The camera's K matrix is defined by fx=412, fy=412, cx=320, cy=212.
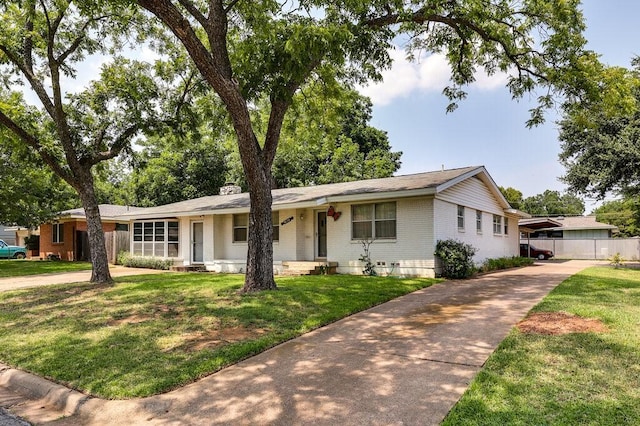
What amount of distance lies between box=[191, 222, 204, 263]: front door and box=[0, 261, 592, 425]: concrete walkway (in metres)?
13.9

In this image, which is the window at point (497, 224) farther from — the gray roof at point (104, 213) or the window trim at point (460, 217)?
the gray roof at point (104, 213)

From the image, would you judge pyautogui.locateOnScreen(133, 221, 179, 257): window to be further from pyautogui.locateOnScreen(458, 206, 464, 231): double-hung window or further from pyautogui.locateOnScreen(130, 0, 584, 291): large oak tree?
pyautogui.locateOnScreen(458, 206, 464, 231): double-hung window

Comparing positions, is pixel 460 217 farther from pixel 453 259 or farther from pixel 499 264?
pixel 499 264

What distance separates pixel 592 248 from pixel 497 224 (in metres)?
15.9

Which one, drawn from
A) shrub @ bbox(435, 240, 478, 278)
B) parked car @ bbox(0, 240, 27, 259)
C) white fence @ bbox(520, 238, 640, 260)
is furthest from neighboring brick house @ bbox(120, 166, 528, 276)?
parked car @ bbox(0, 240, 27, 259)

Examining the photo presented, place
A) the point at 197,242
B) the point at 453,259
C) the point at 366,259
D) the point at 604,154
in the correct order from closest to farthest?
the point at 453,259
the point at 366,259
the point at 604,154
the point at 197,242

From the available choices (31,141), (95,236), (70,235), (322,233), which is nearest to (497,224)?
(322,233)

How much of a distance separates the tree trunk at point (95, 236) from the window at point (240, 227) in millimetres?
6360

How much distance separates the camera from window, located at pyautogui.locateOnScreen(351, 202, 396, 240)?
1419cm

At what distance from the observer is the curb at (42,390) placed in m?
4.41

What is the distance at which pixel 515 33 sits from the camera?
38.9ft

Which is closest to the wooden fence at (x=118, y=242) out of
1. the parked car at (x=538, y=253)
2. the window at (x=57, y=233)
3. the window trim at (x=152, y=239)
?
the window trim at (x=152, y=239)

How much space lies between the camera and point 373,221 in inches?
571

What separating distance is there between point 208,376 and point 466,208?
13.4 meters
